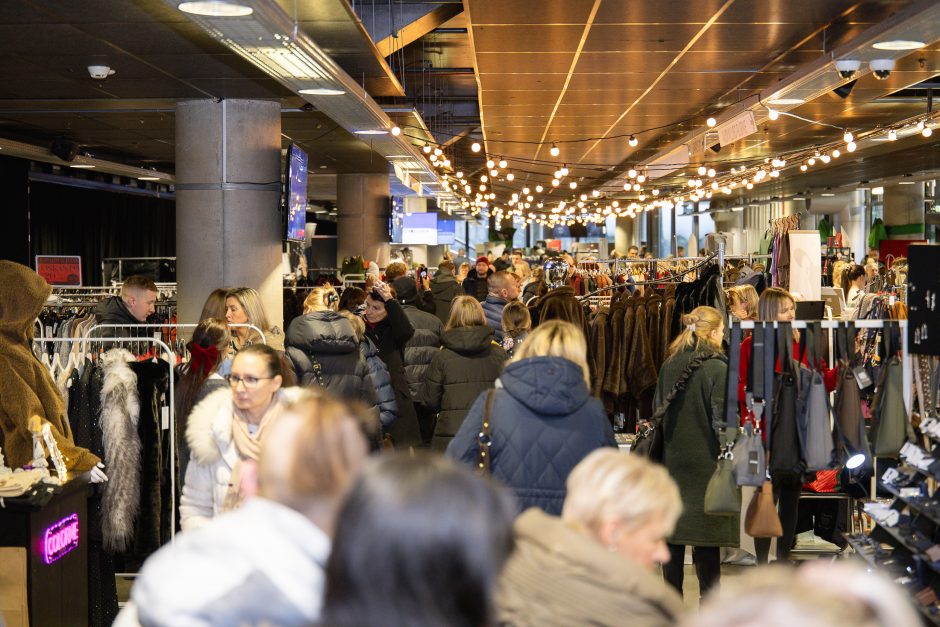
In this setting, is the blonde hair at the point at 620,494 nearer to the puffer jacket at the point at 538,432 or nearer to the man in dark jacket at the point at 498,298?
the puffer jacket at the point at 538,432

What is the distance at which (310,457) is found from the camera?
2180mm

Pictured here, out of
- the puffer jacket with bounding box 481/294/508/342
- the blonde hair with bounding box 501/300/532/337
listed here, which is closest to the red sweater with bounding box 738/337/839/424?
the blonde hair with bounding box 501/300/532/337

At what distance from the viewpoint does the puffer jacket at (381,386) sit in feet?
21.7

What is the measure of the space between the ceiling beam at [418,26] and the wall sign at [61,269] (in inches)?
291

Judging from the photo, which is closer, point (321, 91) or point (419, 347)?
point (321, 91)

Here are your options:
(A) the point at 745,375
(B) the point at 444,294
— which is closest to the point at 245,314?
(A) the point at 745,375

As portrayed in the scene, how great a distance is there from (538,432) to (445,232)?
109ft

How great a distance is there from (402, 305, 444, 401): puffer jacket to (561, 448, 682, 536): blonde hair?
5.46 meters

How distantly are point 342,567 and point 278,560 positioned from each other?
522 mm

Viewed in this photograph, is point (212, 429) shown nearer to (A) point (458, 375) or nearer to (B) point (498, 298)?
(A) point (458, 375)

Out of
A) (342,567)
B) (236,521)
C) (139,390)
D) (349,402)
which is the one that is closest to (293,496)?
(236,521)

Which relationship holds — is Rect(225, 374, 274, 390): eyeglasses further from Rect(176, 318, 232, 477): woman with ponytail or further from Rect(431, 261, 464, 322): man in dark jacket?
Rect(431, 261, 464, 322): man in dark jacket

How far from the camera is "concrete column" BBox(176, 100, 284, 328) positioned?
31.7ft

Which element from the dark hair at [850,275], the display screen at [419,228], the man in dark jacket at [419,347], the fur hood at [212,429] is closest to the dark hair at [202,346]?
the fur hood at [212,429]
